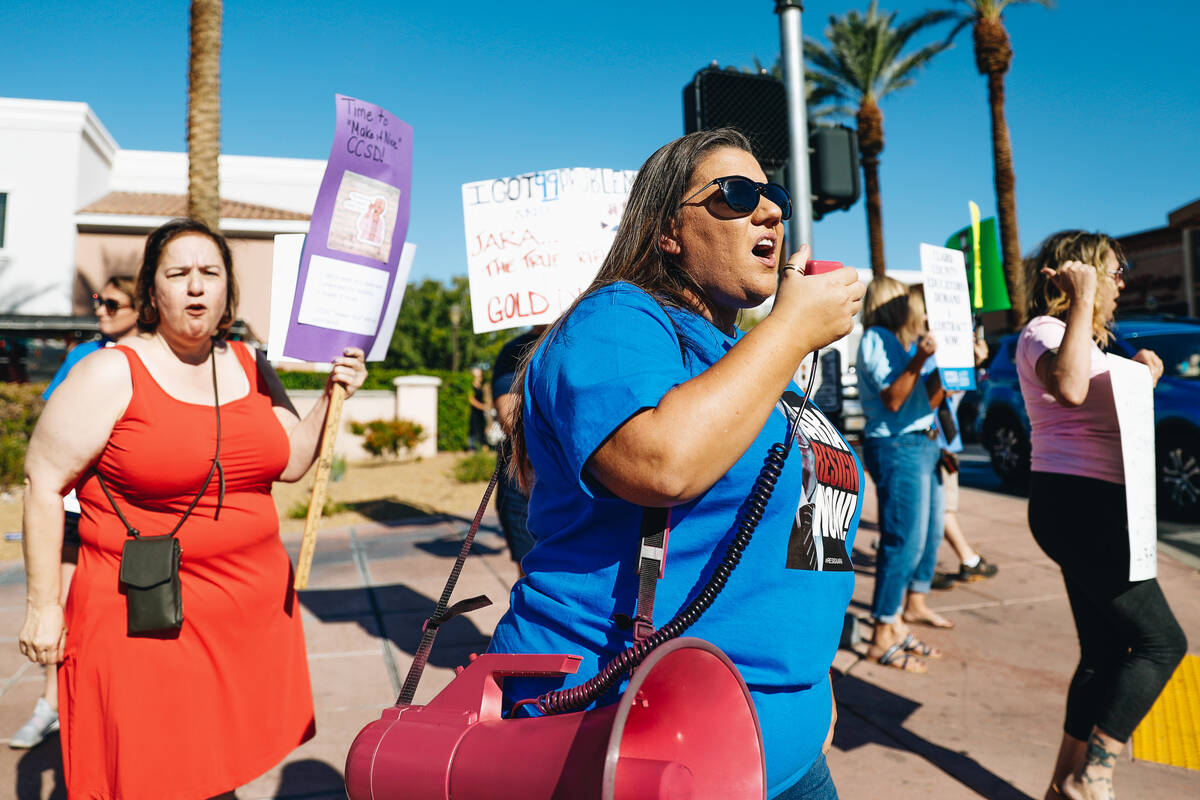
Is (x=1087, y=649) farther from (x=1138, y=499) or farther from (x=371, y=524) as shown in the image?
(x=371, y=524)

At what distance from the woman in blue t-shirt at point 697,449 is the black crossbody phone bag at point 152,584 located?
3.96 ft

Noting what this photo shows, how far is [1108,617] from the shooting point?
266cm

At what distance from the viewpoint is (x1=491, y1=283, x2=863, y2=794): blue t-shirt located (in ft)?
4.00

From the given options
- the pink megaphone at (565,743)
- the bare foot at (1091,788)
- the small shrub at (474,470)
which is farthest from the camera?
the small shrub at (474,470)

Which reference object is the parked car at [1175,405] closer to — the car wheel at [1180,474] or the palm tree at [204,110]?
the car wheel at [1180,474]

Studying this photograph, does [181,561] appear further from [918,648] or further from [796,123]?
[918,648]

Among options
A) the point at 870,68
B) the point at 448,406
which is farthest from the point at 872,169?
the point at 448,406

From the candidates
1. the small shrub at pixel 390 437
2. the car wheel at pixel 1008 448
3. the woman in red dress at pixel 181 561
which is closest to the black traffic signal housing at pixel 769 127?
the woman in red dress at pixel 181 561

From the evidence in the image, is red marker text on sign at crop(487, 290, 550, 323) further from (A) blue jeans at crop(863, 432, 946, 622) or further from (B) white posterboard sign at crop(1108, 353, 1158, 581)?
(B) white posterboard sign at crop(1108, 353, 1158, 581)

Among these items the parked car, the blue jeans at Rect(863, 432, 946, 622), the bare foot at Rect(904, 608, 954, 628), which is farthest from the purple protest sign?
the parked car

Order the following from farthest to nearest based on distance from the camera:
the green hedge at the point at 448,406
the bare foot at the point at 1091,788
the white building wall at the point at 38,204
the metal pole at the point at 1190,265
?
1. the white building wall at the point at 38,204
2. the metal pole at the point at 1190,265
3. the green hedge at the point at 448,406
4. the bare foot at the point at 1091,788

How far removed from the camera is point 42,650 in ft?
7.31

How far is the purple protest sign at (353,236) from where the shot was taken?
281cm

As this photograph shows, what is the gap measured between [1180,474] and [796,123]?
21.6 ft
